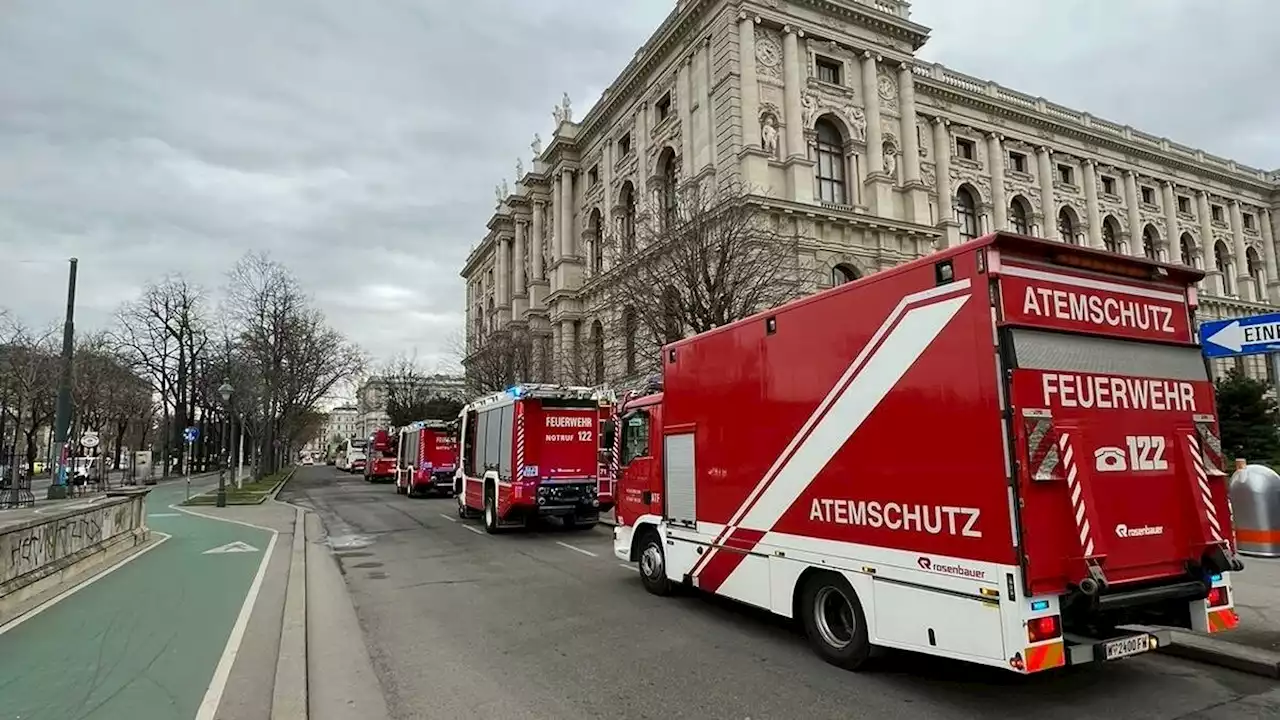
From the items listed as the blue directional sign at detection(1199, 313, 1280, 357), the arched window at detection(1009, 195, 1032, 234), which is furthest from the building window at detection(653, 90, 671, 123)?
the blue directional sign at detection(1199, 313, 1280, 357)

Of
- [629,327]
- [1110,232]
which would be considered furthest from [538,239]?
[1110,232]

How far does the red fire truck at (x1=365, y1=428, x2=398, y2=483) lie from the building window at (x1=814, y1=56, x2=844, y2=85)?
3327 cm

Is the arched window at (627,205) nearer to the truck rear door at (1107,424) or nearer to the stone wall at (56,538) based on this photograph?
the stone wall at (56,538)

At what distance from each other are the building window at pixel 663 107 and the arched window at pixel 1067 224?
3026 centimetres

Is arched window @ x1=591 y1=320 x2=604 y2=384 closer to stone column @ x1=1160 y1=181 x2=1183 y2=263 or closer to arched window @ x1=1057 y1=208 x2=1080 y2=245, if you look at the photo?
arched window @ x1=1057 y1=208 x2=1080 y2=245

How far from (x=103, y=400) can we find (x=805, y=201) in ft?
171

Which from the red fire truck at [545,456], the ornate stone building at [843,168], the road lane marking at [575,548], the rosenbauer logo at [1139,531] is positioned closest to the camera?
the rosenbauer logo at [1139,531]

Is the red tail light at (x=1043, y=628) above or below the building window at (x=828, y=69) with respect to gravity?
below

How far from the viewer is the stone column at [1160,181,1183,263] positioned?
57312 mm

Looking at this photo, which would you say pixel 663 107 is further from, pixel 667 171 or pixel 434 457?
pixel 434 457

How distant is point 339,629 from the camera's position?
7812 millimetres

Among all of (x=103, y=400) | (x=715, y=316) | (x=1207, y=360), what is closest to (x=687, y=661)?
(x=1207, y=360)

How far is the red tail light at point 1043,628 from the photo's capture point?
4.68 meters

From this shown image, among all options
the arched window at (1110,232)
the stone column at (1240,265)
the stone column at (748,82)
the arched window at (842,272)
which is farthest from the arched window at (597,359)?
the stone column at (1240,265)
